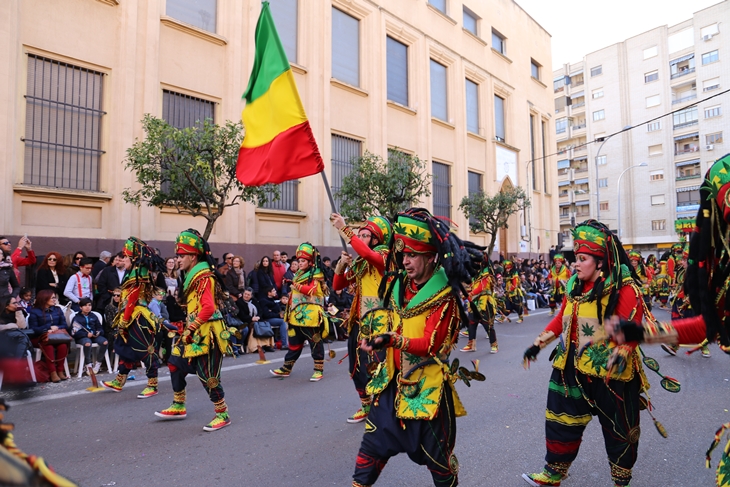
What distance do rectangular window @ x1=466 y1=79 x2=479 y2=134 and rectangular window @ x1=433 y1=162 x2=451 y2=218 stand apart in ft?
11.4

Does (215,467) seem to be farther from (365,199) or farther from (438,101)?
Answer: (438,101)

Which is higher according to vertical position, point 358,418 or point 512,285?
point 512,285

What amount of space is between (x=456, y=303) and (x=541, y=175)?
1174 inches

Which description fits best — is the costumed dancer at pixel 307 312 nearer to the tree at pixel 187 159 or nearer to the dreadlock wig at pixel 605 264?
the tree at pixel 187 159

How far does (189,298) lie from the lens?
540 cm

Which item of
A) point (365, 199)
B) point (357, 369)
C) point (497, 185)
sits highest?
point (497, 185)

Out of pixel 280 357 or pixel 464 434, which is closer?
pixel 464 434

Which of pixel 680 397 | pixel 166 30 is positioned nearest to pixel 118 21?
pixel 166 30

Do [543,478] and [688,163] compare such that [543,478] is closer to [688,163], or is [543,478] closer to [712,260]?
[712,260]

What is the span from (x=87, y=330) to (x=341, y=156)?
11159 mm

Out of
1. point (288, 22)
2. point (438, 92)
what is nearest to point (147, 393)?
point (288, 22)

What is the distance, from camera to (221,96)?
14211mm

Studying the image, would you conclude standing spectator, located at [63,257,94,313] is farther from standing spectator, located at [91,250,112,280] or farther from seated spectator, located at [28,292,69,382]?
standing spectator, located at [91,250,112,280]

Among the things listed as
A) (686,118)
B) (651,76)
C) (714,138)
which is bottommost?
(714,138)
